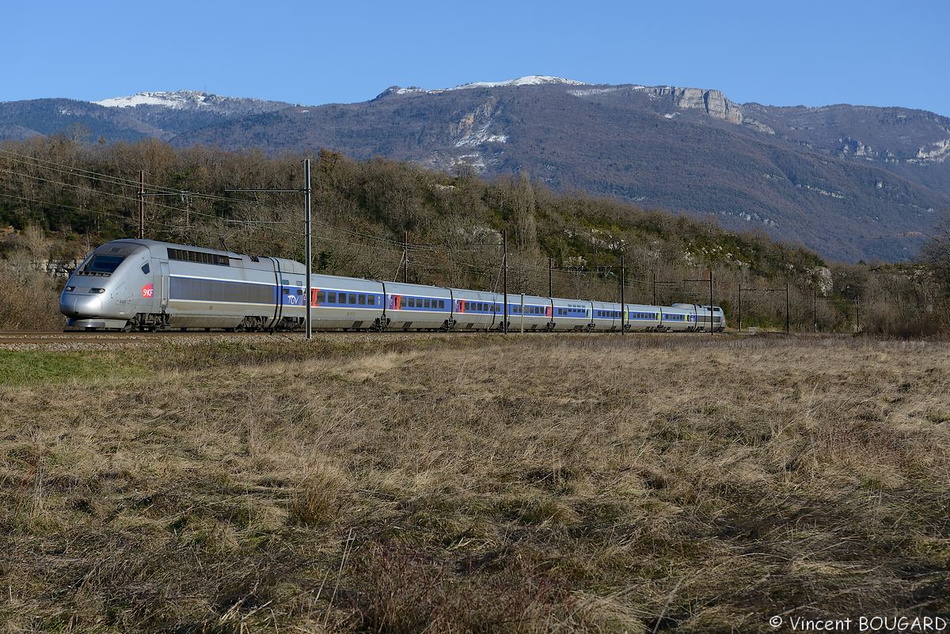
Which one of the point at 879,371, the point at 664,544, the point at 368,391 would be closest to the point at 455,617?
the point at 664,544

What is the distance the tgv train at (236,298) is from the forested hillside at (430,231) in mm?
10557

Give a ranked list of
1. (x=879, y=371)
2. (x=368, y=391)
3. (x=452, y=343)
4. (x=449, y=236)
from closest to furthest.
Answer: (x=368, y=391) → (x=879, y=371) → (x=452, y=343) → (x=449, y=236)

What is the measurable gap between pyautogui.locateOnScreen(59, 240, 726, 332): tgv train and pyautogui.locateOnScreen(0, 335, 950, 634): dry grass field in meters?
12.8

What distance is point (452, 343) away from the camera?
4550 cm

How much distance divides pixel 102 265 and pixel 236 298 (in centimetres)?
689

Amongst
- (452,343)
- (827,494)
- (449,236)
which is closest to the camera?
(827,494)

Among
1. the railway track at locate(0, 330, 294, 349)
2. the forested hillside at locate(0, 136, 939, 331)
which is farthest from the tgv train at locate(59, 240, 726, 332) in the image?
the forested hillside at locate(0, 136, 939, 331)

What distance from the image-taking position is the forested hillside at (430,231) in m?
75.0

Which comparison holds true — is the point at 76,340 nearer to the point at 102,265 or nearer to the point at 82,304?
the point at 82,304

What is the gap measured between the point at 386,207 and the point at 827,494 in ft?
357

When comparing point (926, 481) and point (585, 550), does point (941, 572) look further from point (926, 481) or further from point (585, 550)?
point (926, 481)

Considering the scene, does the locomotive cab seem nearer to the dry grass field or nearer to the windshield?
the windshield

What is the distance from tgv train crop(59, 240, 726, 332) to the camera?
28.8 meters

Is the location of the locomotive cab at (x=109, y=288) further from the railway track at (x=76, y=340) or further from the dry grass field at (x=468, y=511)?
the dry grass field at (x=468, y=511)
